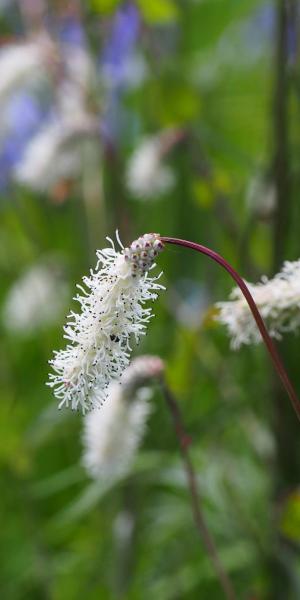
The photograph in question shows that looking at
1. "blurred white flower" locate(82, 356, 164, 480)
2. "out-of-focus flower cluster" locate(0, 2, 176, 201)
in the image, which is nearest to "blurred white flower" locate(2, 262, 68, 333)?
"out-of-focus flower cluster" locate(0, 2, 176, 201)

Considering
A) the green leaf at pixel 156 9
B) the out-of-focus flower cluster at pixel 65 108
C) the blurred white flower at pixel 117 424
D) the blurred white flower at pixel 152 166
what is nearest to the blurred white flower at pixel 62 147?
the out-of-focus flower cluster at pixel 65 108

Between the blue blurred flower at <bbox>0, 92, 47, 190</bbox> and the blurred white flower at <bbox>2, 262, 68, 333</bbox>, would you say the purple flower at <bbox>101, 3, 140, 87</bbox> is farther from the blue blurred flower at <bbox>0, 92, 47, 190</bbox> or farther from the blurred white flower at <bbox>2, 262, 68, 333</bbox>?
the blurred white flower at <bbox>2, 262, 68, 333</bbox>

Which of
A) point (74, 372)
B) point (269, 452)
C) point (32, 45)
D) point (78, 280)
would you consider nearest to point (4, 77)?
point (32, 45)

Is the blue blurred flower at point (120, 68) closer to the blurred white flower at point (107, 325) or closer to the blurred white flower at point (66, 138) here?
the blurred white flower at point (66, 138)

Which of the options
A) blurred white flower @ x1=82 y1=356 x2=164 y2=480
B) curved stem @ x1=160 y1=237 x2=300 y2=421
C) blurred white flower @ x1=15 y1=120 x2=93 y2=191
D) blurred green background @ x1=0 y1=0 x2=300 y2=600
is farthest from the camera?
blurred white flower @ x1=15 y1=120 x2=93 y2=191

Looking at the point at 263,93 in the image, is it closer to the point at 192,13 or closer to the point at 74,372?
the point at 192,13

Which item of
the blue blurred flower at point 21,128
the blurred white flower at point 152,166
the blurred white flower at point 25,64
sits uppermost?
the blue blurred flower at point 21,128
